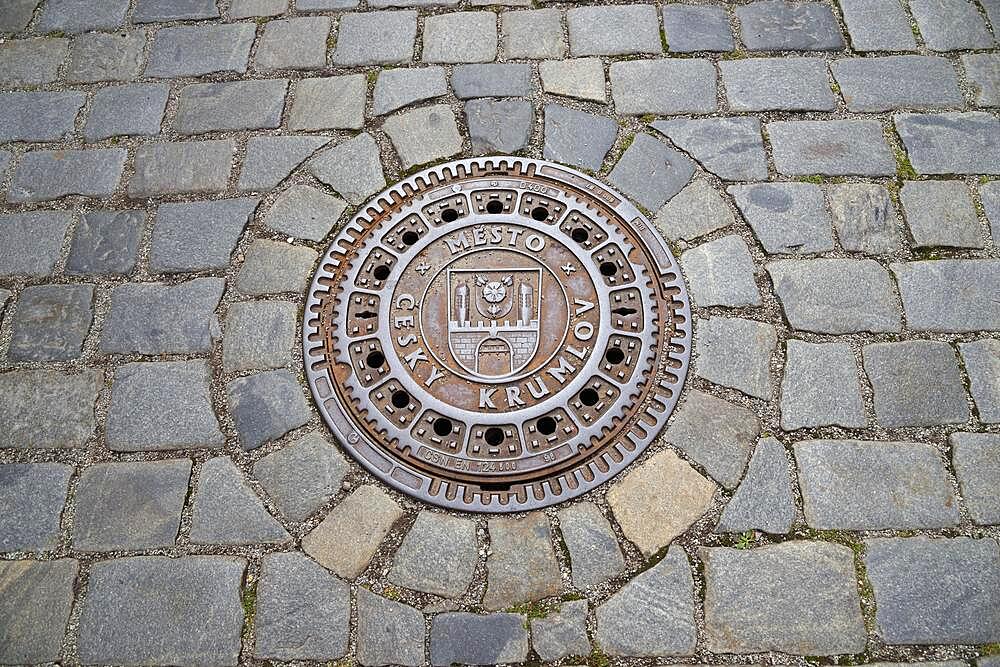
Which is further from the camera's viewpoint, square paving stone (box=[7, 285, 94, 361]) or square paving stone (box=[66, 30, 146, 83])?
square paving stone (box=[66, 30, 146, 83])

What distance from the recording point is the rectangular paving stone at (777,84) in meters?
3.20

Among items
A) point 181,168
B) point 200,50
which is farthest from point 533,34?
point 181,168

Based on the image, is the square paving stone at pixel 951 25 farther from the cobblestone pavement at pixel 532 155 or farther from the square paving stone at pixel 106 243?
the square paving stone at pixel 106 243

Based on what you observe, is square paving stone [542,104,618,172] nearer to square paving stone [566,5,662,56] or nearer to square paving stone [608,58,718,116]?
square paving stone [608,58,718,116]

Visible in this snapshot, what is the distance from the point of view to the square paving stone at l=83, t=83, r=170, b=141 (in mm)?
3291

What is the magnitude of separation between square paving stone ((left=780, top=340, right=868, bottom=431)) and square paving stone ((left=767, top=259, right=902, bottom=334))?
9 centimetres

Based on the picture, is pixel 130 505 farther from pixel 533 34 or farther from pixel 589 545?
pixel 533 34

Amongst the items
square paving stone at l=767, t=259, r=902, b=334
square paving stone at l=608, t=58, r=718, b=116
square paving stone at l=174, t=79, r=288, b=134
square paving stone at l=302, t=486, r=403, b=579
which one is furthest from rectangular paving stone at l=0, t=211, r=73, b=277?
square paving stone at l=767, t=259, r=902, b=334

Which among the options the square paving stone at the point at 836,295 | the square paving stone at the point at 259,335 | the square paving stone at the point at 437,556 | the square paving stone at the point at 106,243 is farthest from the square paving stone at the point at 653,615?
the square paving stone at the point at 106,243

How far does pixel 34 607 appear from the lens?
2.35 metres

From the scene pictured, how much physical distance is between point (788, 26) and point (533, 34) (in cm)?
116

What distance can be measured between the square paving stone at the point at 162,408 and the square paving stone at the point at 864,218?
7.97 feet

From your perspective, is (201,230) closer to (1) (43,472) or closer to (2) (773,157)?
(1) (43,472)

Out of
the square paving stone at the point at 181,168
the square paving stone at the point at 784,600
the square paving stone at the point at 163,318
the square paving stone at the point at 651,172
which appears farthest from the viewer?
the square paving stone at the point at 181,168
